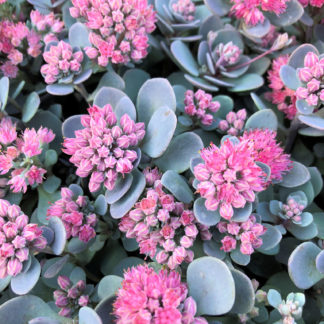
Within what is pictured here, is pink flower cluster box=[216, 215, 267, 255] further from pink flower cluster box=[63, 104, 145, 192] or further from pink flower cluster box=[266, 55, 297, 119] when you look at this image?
pink flower cluster box=[266, 55, 297, 119]

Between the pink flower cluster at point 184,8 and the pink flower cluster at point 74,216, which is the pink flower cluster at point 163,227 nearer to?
the pink flower cluster at point 74,216

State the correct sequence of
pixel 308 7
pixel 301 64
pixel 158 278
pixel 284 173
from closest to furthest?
pixel 158 278
pixel 284 173
pixel 301 64
pixel 308 7

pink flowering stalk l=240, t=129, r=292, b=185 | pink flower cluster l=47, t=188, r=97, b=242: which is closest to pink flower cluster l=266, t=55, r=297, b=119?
pink flowering stalk l=240, t=129, r=292, b=185

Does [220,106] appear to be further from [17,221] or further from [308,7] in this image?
[17,221]

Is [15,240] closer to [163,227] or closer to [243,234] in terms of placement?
[163,227]

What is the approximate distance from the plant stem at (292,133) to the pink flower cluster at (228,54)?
276mm

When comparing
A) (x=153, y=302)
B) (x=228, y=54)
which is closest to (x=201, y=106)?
(x=228, y=54)

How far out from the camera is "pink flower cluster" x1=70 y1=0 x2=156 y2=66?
1.10 meters

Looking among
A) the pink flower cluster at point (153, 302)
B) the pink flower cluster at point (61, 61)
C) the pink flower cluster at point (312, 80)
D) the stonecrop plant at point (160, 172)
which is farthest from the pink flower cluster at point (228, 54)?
the pink flower cluster at point (153, 302)

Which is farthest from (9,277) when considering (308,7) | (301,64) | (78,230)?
(308,7)

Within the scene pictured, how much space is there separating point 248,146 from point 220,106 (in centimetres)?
41

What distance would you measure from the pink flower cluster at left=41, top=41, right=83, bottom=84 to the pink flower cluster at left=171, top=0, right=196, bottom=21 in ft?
1.27

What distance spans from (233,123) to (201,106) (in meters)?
0.11

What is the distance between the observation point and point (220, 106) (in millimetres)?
1284
